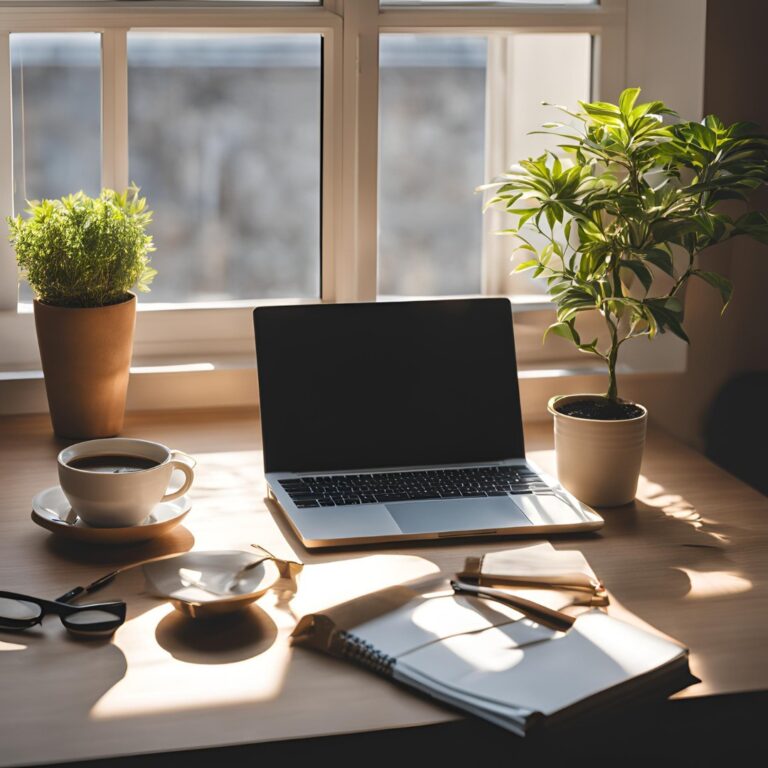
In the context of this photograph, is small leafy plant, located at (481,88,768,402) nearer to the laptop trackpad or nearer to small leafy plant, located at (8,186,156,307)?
the laptop trackpad

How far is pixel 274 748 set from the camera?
899 mm

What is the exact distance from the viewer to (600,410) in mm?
1534

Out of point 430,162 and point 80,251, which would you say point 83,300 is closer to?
point 80,251

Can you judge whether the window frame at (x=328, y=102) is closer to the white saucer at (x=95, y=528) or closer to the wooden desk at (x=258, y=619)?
the wooden desk at (x=258, y=619)

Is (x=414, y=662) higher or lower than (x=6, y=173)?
lower

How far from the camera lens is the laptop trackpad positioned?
4.38 ft

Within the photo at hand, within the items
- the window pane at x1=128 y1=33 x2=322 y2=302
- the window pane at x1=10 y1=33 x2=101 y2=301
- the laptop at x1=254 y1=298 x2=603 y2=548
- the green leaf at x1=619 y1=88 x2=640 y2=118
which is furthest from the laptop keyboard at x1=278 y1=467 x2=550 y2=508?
the window pane at x1=10 y1=33 x2=101 y2=301

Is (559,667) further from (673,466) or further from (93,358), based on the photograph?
(93,358)

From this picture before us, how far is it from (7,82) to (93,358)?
525mm

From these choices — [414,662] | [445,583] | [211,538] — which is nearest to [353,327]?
[211,538]

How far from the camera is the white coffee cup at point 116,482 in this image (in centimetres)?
125

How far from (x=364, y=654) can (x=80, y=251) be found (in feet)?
2.71

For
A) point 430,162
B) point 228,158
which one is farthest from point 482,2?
point 228,158

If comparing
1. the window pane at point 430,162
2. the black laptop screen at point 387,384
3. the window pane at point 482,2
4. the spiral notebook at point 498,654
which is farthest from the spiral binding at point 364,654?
the window pane at point 482,2
